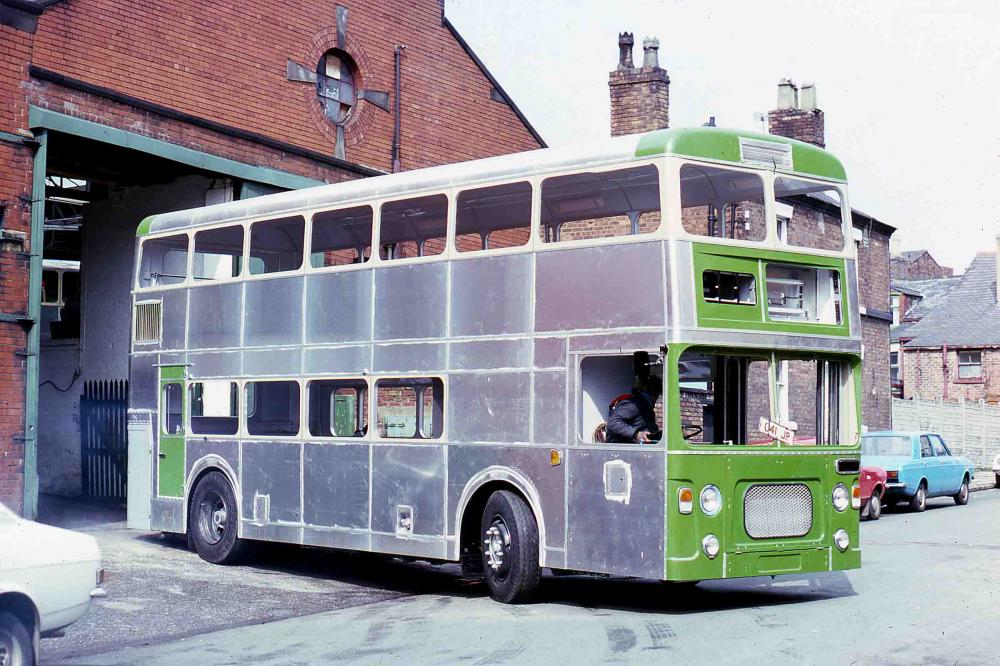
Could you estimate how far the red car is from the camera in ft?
74.0

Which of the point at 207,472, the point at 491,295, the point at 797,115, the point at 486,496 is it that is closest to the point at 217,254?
the point at 207,472

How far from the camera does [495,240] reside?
1325 cm

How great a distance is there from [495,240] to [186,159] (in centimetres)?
A: 728

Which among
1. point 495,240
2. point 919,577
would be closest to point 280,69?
point 495,240

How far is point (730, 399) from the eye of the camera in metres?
12.8

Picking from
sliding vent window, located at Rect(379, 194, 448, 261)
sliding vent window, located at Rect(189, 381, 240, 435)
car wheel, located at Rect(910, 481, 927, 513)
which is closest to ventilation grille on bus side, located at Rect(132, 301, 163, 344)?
sliding vent window, located at Rect(189, 381, 240, 435)

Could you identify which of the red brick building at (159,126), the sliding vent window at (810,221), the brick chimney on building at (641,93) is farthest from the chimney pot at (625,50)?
the sliding vent window at (810,221)

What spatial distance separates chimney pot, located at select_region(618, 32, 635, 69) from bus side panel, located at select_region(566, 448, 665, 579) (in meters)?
17.5

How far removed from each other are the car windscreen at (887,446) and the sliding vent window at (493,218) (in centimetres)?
1388

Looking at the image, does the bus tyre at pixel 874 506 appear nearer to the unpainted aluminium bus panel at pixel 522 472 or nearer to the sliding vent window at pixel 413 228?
the sliding vent window at pixel 413 228

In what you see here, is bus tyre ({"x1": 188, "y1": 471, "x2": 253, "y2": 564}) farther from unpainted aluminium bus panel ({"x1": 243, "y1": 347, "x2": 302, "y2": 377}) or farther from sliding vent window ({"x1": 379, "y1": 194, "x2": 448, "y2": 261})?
sliding vent window ({"x1": 379, "y1": 194, "x2": 448, "y2": 261})

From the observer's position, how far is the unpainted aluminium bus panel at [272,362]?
48.0ft

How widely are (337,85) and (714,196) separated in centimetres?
1198

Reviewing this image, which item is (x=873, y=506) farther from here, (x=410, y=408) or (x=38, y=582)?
(x=38, y=582)
